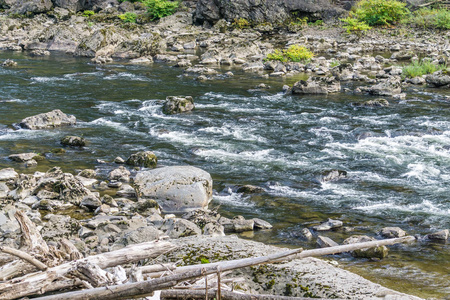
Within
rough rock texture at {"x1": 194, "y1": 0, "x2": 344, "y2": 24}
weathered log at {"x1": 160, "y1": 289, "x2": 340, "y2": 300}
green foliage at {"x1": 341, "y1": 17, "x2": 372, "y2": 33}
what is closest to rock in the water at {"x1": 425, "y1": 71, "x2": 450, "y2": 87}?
green foliage at {"x1": 341, "y1": 17, "x2": 372, "y2": 33}

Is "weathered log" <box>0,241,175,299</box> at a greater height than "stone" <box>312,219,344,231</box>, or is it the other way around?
"weathered log" <box>0,241,175,299</box>

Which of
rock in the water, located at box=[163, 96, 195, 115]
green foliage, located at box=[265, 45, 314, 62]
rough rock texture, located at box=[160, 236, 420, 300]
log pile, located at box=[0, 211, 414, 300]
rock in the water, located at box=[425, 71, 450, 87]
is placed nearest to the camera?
log pile, located at box=[0, 211, 414, 300]

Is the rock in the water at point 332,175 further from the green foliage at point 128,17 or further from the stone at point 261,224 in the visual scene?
the green foliage at point 128,17

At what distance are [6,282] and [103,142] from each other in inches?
359

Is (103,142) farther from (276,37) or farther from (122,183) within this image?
(276,37)

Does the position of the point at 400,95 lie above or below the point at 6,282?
below

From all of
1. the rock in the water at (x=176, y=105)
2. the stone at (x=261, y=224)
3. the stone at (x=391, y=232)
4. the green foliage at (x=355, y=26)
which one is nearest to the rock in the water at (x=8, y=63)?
the rock in the water at (x=176, y=105)

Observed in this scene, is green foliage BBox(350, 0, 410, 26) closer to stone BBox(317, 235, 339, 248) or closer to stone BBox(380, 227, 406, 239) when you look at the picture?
stone BBox(380, 227, 406, 239)

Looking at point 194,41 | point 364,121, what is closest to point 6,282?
point 364,121

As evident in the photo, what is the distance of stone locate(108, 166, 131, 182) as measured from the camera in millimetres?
9742

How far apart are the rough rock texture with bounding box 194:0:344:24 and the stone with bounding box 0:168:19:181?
1189 inches

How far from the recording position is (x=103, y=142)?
40.6ft

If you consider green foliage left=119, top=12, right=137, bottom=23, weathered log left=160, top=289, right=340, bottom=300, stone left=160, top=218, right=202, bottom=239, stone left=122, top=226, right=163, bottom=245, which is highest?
weathered log left=160, top=289, right=340, bottom=300

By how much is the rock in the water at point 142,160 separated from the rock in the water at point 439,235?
19.3 ft
